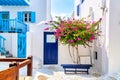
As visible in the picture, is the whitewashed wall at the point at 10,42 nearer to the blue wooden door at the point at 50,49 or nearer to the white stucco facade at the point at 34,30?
the white stucco facade at the point at 34,30

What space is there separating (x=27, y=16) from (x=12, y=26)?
7.33ft

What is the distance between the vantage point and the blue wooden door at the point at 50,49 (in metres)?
13.0

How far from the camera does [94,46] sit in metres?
12.3

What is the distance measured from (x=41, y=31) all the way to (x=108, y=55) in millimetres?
4290

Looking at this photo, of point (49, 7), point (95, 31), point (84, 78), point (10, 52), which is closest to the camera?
point (84, 78)

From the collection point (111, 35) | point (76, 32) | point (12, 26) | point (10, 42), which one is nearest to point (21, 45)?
point (10, 42)

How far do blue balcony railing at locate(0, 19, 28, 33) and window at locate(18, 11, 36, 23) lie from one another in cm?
120

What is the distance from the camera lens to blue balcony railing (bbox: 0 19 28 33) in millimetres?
18170

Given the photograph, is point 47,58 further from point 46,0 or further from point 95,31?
point 46,0

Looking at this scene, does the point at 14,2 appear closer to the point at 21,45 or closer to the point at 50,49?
the point at 21,45

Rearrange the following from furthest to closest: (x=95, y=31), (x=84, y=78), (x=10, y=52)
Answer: (x=10, y=52) < (x=95, y=31) < (x=84, y=78)

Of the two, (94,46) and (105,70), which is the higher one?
(94,46)

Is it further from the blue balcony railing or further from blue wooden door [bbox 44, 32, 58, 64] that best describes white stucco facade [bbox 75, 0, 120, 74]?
the blue balcony railing

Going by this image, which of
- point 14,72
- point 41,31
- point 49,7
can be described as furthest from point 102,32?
point 49,7
